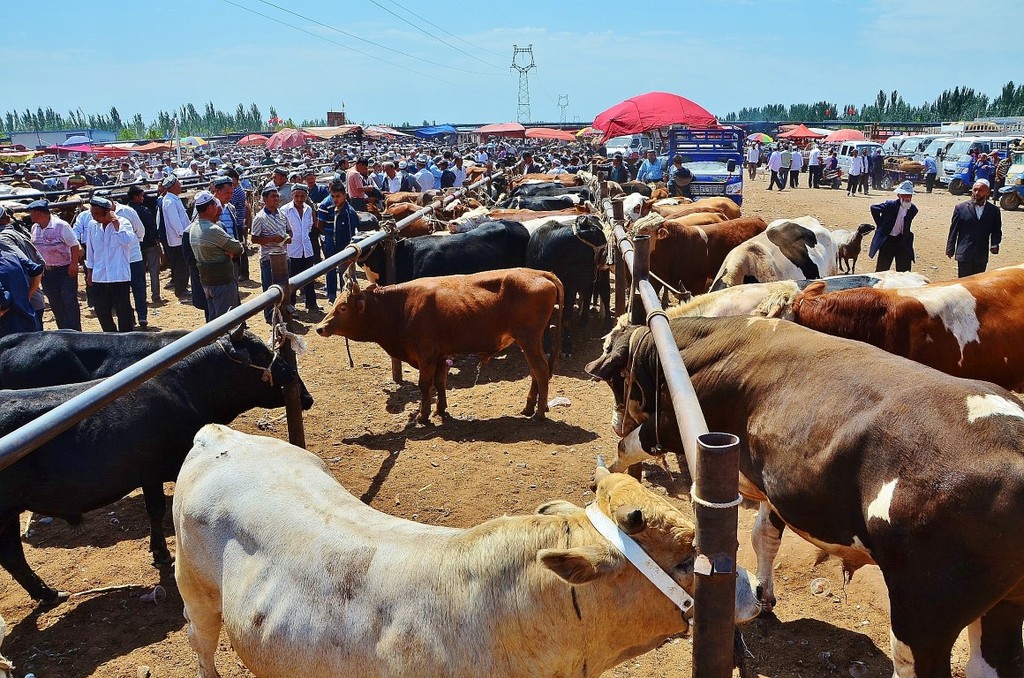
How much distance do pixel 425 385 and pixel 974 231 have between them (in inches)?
330

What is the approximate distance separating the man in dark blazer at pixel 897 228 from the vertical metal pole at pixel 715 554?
32.7ft

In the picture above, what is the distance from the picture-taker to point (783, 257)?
8508 millimetres

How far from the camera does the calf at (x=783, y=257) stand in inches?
320

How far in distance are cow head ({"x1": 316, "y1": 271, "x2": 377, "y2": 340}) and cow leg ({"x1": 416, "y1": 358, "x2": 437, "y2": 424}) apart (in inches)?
31.1

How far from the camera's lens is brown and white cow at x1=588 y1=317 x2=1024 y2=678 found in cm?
260

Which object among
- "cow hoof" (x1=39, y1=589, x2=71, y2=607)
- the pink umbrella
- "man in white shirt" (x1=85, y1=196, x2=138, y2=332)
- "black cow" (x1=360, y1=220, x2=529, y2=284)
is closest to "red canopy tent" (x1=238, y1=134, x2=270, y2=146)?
the pink umbrella

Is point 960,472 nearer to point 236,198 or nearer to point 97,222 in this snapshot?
point 97,222

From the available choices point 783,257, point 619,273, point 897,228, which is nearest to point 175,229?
point 619,273

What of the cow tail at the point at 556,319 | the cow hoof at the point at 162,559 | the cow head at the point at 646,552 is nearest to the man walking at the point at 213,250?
the cow tail at the point at 556,319

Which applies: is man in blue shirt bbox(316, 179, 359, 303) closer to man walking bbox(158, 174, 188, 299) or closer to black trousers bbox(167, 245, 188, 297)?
man walking bbox(158, 174, 188, 299)

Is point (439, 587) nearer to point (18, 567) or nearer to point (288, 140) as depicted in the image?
point (18, 567)

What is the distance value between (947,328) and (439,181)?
62.0 ft

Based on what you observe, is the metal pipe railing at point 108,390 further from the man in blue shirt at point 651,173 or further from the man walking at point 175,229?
the man in blue shirt at point 651,173

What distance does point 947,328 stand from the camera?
484cm
